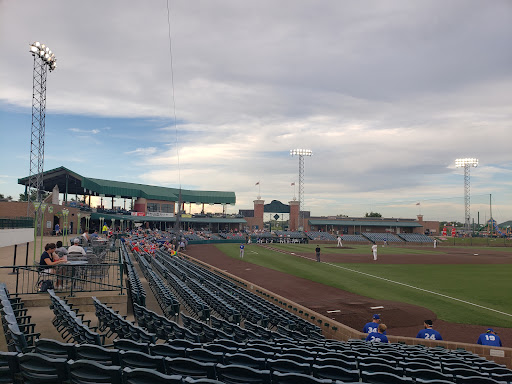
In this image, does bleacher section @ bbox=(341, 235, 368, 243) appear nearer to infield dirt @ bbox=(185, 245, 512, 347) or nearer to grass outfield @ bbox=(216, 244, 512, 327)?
grass outfield @ bbox=(216, 244, 512, 327)

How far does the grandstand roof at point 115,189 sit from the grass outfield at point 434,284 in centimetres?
2984

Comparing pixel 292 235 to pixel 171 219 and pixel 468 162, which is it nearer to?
pixel 171 219

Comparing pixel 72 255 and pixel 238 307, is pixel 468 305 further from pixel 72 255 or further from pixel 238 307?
pixel 72 255

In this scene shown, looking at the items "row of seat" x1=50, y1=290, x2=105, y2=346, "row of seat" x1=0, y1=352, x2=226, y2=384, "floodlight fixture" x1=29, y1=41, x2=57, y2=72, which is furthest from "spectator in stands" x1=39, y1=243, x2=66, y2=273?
"floodlight fixture" x1=29, y1=41, x2=57, y2=72

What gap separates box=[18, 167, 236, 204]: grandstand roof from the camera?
49.7m

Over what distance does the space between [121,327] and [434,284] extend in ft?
74.2

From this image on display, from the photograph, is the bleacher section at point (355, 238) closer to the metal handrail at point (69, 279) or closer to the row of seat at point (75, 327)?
the metal handrail at point (69, 279)

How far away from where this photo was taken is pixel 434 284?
79.5 feet

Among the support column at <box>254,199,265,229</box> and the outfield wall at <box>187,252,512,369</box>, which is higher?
the support column at <box>254,199,265,229</box>

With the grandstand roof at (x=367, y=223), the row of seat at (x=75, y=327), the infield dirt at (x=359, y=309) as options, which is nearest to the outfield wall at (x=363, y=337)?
the infield dirt at (x=359, y=309)

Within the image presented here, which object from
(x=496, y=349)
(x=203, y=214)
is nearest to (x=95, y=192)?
(x=203, y=214)

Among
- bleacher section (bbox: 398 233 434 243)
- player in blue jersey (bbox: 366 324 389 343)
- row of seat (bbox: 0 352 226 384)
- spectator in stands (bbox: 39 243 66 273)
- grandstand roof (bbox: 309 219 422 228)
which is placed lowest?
bleacher section (bbox: 398 233 434 243)

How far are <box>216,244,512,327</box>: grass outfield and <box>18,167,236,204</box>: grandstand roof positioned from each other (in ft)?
97.9

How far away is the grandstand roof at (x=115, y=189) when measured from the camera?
163 feet
